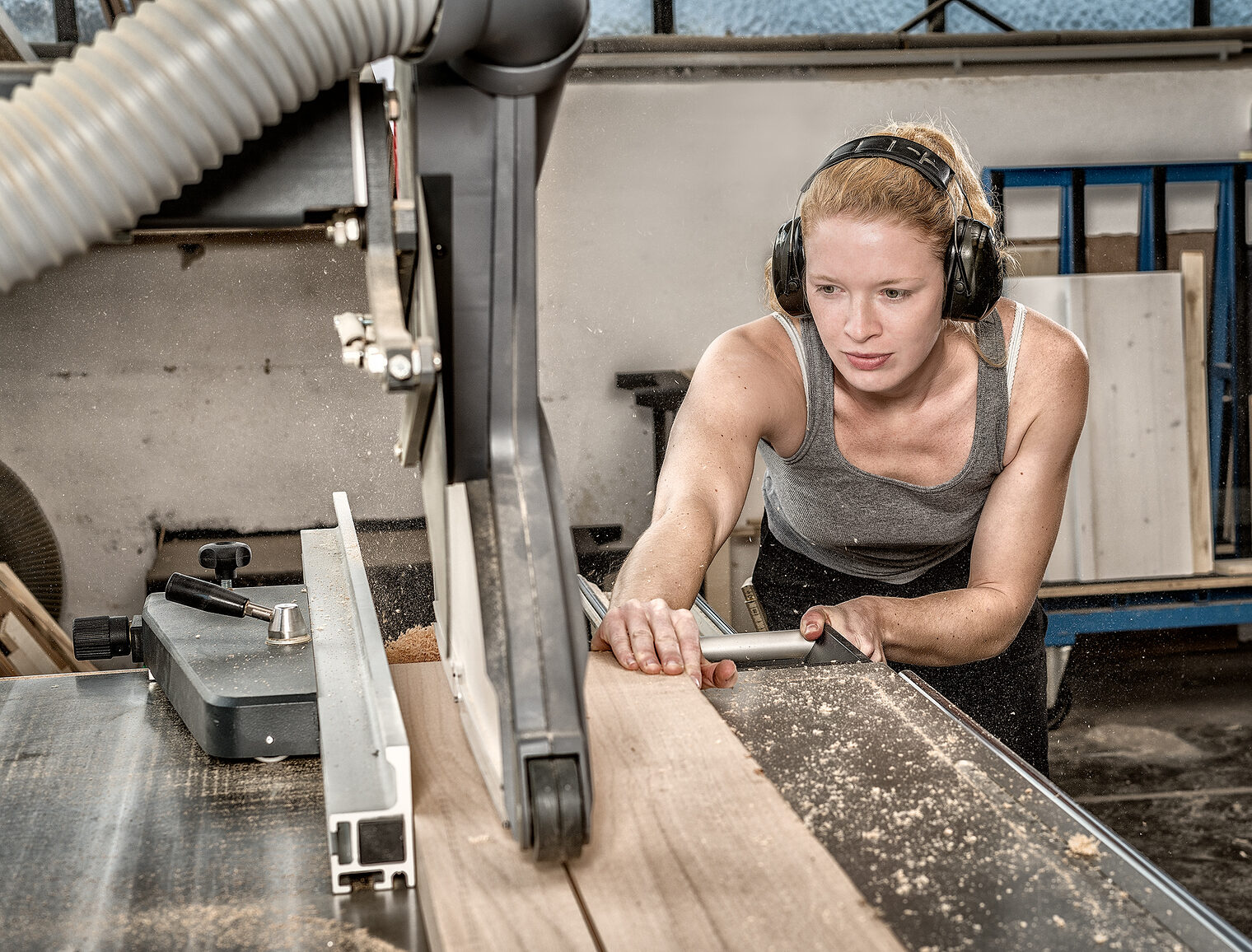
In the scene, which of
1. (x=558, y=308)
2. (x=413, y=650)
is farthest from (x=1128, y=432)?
(x=413, y=650)

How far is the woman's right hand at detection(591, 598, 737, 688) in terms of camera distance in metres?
1.19

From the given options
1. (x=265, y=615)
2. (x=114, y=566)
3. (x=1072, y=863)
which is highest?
(x=265, y=615)

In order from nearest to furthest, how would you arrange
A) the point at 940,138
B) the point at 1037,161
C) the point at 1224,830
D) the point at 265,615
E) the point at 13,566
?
the point at 265,615, the point at 940,138, the point at 1224,830, the point at 13,566, the point at 1037,161

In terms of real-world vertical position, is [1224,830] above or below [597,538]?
below

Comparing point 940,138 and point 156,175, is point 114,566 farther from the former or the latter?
point 156,175

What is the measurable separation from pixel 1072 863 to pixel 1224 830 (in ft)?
8.85

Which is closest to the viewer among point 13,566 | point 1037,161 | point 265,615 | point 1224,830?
point 265,615

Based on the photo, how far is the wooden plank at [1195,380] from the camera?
13.6ft

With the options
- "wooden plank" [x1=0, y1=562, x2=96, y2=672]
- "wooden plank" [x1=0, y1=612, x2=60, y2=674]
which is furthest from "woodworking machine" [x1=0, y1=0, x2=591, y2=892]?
"wooden plank" [x1=0, y1=562, x2=96, y2=672]

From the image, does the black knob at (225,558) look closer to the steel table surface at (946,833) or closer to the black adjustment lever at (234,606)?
the black adjustment lever at (234,606)

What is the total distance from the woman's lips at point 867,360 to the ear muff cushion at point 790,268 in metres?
0.12

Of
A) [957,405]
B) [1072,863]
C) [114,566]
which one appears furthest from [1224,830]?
[114,566]

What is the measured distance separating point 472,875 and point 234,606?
0.58m

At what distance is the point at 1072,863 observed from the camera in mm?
830
